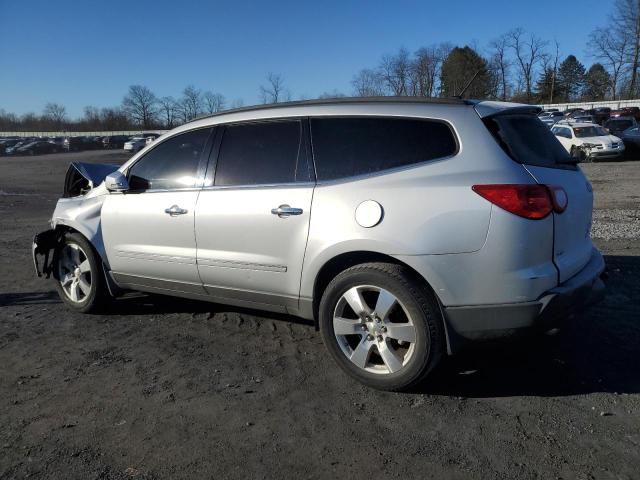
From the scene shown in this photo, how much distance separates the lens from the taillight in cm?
310

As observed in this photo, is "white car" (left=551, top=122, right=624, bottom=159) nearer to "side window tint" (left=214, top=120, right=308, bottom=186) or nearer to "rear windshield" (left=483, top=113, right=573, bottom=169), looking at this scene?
"rear windshield" (left=483, top=113, right=573, bottom=169)

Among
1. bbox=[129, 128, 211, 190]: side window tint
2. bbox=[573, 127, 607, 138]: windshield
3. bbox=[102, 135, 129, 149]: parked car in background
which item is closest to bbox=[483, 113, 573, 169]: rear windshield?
bbox=[129, 128, 211, 190]: side window tint

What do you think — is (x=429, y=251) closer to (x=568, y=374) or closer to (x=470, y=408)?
(x=470, y=408)

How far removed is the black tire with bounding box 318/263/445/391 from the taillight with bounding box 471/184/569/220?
2.15 feet

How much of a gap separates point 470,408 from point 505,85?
278 ft

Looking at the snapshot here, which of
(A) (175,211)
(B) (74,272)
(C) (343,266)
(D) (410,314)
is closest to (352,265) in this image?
(C) (343,266)

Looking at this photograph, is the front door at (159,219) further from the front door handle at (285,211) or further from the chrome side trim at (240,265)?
the front door handle at (285,211)

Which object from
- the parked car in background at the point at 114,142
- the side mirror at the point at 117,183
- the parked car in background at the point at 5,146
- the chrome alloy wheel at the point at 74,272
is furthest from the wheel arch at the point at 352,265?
the parked car in background at the point at 114,142

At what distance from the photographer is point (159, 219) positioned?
454 centimetres

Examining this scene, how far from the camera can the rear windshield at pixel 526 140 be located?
332cm

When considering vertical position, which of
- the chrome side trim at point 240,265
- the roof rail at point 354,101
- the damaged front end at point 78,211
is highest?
the roof rail at point 354,101

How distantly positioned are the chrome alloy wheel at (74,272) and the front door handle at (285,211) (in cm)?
227

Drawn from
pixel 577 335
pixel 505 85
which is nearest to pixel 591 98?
pixel 505 85

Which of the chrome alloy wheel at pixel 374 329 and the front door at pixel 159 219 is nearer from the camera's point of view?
the chrome alloy wheel at pixel 374 329
